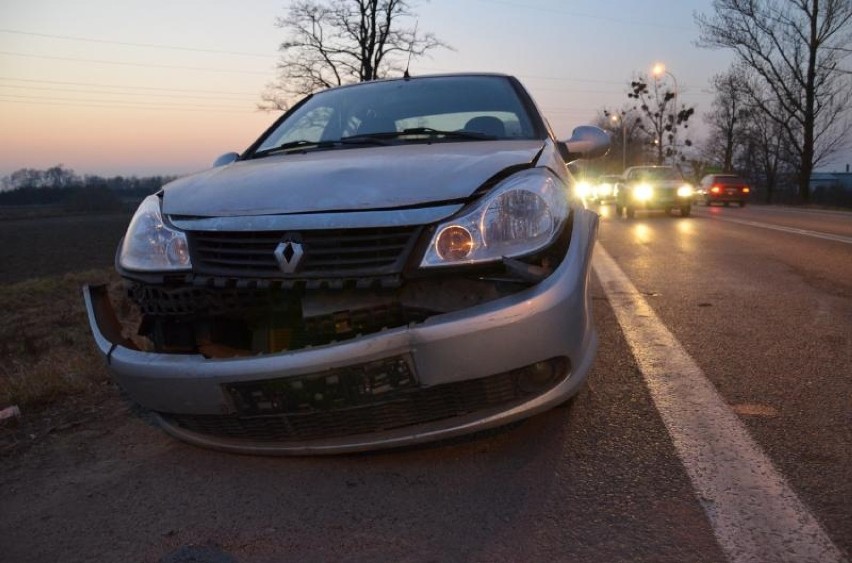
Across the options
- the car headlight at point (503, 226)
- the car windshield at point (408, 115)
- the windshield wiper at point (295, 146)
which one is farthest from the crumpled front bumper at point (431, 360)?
the windshield wiper at point (295, 146)

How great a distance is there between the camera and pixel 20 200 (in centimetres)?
8006

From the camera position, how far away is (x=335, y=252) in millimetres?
2406

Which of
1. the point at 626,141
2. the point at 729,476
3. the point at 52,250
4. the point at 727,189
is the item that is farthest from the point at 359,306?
the point at 626,141

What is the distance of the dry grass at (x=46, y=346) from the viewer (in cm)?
372

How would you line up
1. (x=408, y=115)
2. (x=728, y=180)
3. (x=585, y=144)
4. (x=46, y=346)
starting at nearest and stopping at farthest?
(x=408, y=115) → (x=585, y=144) → (x=46, y=346) → (x=728, y=180)

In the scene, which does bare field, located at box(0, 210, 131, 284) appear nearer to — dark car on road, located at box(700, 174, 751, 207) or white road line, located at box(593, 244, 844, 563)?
white road line, located at box(593, 244, 844, 563)

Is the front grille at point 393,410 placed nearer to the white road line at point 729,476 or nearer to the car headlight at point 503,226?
the car headlight at point 503,226

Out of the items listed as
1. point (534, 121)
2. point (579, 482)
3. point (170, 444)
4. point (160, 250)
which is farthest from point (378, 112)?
point (579, 482)

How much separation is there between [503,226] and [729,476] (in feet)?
3.71

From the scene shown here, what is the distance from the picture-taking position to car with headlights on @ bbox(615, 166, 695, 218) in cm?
2170

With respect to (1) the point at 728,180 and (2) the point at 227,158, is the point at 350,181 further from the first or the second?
(1) the point at 728,180

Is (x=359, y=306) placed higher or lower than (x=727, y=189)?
lower

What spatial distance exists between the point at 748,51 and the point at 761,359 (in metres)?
40.1

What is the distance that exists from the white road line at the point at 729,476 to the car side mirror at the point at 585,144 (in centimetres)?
122
